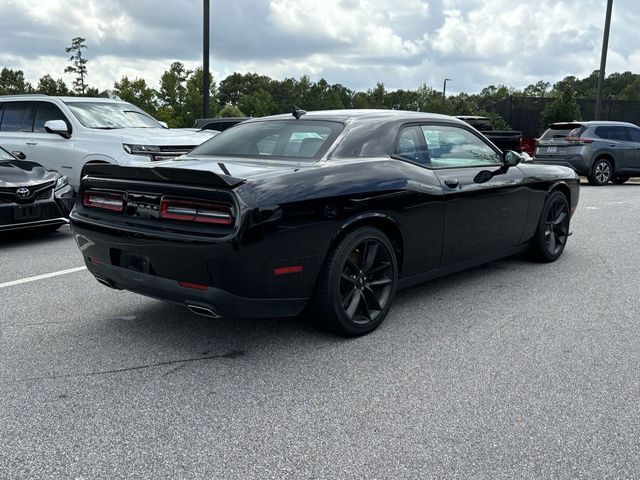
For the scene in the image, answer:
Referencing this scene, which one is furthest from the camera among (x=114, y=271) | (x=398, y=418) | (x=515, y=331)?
(x=515, y=331)

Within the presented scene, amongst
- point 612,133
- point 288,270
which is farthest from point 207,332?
point 612,133

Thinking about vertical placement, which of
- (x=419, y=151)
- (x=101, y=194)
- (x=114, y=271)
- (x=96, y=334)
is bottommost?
(x=96, y=334)

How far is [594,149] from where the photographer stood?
15195 mm

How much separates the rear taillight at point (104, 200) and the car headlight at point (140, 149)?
196 inches

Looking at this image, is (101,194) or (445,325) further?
(445,325)

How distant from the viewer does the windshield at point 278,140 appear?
171 inches

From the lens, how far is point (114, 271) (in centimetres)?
396

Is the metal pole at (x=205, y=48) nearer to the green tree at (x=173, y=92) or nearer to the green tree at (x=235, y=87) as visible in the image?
the green tree at (x=173, y=92)

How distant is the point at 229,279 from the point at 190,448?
1.01 meters

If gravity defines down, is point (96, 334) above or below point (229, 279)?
below

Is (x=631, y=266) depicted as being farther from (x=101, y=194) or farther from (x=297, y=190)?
(x=101, y=194)

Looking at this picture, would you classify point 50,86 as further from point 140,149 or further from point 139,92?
point 140,149

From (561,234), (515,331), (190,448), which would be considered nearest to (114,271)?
(190,448)

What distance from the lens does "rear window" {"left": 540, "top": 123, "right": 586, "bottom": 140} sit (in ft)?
50.1
